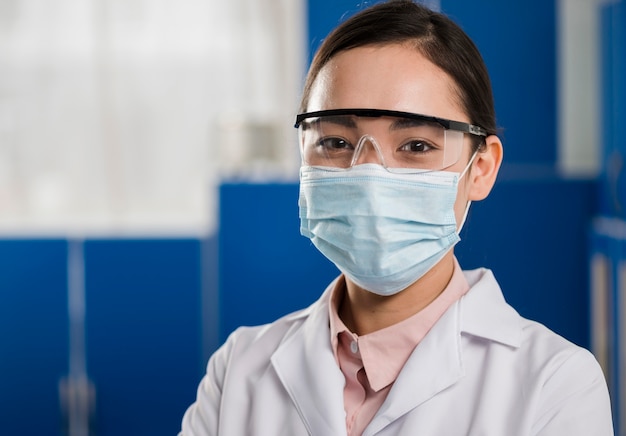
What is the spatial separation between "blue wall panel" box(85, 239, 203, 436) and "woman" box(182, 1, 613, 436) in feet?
7.59

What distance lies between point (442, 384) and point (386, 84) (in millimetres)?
436

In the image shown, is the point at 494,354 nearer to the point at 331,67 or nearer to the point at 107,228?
the point at 331,67

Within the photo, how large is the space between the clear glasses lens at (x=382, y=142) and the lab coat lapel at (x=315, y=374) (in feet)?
0.80

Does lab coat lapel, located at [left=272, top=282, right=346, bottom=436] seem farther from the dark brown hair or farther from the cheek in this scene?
the dark brown hair

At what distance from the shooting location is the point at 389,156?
132cm

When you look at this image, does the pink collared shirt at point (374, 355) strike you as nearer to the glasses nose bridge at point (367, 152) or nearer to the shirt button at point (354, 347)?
the shirt button at point (354, 347)

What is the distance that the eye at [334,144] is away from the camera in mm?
1330

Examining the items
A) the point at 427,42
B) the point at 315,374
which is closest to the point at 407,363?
the point at 315,374

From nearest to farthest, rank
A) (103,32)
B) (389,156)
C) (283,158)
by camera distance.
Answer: (389,156) < (283,158) < (103,32)

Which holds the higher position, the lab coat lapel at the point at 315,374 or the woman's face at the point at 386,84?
the woman's face at the point at 386,84

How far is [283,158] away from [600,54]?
4.63ft

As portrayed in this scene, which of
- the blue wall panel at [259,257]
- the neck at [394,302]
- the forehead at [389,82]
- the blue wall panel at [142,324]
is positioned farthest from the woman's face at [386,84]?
the blue wall panel at [142,324]

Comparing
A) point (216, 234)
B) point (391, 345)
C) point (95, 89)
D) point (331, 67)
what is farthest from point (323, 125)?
point (95, 89)

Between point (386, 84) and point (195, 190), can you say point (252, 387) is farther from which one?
point (195, 190)
